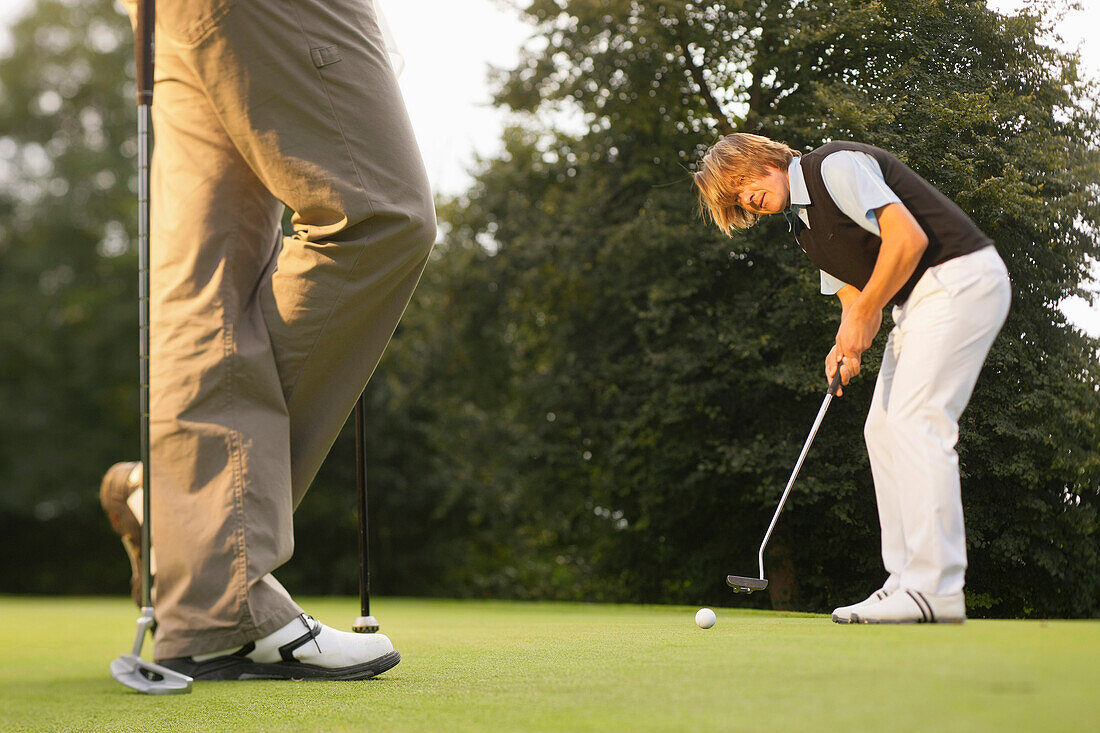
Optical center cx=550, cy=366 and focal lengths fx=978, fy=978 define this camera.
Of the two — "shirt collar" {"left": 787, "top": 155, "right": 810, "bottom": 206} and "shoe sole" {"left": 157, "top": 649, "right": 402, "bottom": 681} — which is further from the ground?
"shirt collar" {"left": 787, "top": 155, "right": 810, "bottom": 206}

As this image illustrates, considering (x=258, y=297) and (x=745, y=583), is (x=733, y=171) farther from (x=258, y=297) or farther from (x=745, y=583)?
(x=258, y=297)

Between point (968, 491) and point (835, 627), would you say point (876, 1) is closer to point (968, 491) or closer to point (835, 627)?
point (968, 491)

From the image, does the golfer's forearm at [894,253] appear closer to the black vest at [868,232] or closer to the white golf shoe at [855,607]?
the black vest at [868,232]

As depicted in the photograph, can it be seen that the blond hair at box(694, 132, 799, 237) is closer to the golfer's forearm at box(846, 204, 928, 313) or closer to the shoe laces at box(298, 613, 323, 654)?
the golfer's forearm at box(846, 204, 928, 313)

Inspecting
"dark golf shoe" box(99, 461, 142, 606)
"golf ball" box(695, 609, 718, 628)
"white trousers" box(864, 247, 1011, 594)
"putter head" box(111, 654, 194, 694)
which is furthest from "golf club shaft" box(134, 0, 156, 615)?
"dark golf shoe" box(99, 461, 142, 606)

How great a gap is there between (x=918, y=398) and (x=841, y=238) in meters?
0.20

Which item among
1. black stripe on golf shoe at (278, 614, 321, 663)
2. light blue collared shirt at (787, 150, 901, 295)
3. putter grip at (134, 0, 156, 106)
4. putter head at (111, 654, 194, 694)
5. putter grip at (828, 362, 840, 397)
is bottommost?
putter head at (111, 654, 194, 694)

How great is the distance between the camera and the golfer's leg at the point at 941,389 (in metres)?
0.98

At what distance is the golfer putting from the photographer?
5.40 feet

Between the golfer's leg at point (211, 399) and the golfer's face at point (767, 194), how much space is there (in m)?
0.94

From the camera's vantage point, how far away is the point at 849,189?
3.47 ft

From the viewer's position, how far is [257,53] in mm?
1644

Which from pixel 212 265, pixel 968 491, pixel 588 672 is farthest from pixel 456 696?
pixel 212 265

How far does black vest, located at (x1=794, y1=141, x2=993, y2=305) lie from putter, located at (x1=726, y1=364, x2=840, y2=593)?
0.41 feet
